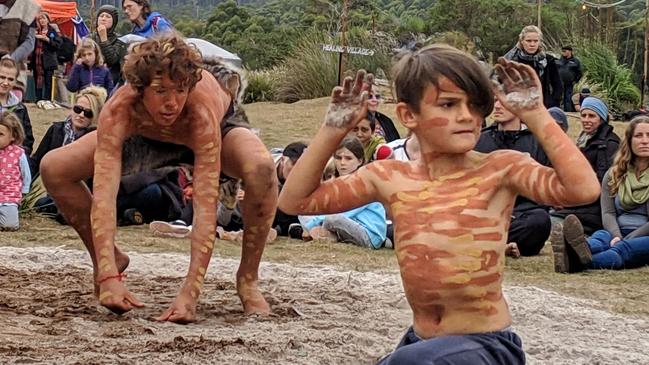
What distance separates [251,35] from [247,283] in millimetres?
23924

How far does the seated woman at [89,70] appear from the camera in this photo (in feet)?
41.3

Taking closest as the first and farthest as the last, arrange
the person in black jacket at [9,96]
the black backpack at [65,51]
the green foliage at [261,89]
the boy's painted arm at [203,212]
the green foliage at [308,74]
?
the boy's painted arm at [203,212]
the person in black jacket at [9,96]
the black backpack at [65,51]
the green foliage at [308,74]
the green foliage at [261,89]

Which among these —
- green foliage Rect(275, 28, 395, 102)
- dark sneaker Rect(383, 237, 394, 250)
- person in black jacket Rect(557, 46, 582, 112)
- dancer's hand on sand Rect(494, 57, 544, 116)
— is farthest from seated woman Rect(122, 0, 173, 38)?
person in black jacket Rect(557, 46, 582, 112)

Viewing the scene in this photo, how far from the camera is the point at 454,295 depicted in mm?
3352

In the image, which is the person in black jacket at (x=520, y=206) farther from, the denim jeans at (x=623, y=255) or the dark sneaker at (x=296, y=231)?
the dark sneaker at (x=296, y=231)

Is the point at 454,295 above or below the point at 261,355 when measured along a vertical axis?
above

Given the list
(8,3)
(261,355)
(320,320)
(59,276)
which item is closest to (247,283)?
(320,320)

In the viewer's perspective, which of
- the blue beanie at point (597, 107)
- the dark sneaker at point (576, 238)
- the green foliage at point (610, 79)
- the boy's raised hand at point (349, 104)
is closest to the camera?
the boy's raised hand at point (349, 104)

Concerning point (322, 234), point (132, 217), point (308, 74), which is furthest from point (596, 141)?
point (308, 74)

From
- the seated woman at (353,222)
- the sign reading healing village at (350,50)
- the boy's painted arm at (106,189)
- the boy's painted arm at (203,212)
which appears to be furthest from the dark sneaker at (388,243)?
the sign reading healing village at (350,50)

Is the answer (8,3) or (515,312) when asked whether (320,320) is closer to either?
(515,312)

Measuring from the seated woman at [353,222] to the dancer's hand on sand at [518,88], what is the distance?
5.44 meters

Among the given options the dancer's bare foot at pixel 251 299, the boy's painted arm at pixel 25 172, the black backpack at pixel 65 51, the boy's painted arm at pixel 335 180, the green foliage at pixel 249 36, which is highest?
the boy's painted arm at pixel 335 180

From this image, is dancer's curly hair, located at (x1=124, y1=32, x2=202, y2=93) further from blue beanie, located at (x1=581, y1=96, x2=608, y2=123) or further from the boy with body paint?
blue beanie, located at (x1=581, y1=96, x2=608, y2=123)
